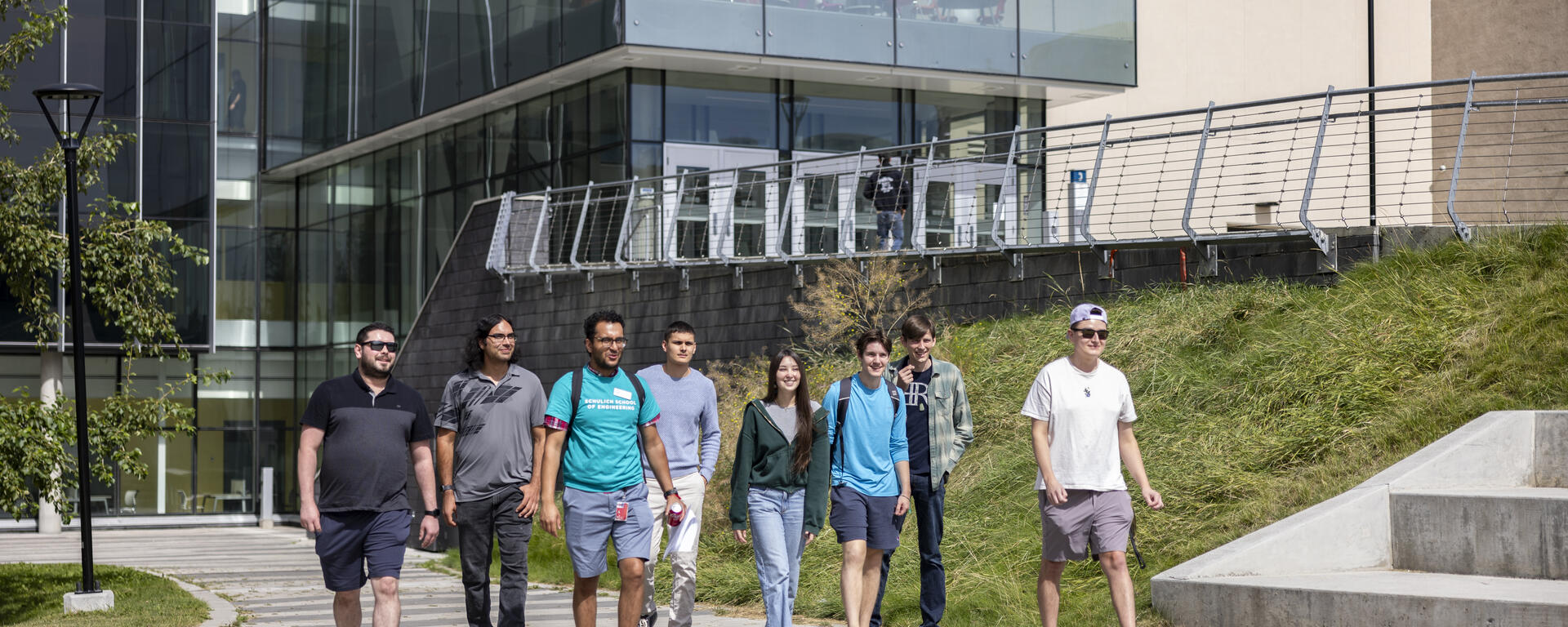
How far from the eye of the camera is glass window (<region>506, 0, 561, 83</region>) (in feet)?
76.3

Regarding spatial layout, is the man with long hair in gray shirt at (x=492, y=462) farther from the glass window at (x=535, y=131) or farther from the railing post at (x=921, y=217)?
the glass window at (x=535, y=131)

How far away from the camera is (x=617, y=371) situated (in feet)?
26.6

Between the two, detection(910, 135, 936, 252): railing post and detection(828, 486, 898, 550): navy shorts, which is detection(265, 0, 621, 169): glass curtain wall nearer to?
detection(910, 135, 936, 252): railing post

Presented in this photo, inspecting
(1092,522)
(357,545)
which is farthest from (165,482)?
(1092,522)

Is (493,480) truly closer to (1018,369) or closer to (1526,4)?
(1018,369)

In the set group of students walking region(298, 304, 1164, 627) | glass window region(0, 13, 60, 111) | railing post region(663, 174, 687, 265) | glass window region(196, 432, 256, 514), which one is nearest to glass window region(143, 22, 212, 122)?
glass window region(0, 13, 60, 111)

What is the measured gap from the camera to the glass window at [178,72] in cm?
3047

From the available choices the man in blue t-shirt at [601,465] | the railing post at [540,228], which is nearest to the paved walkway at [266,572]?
the man in blue t-shirt at [601,465]

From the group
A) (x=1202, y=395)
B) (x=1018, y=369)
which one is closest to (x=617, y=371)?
(x=1202, y=395)

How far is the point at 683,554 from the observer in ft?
28.3

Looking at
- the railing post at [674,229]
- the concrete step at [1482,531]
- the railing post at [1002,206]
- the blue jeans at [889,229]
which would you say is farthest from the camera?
the railing post at [674,229]

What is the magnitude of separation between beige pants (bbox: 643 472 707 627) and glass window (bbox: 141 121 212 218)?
951 inches

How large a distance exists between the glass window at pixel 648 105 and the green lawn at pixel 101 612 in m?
9.58

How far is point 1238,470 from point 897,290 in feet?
21.2
